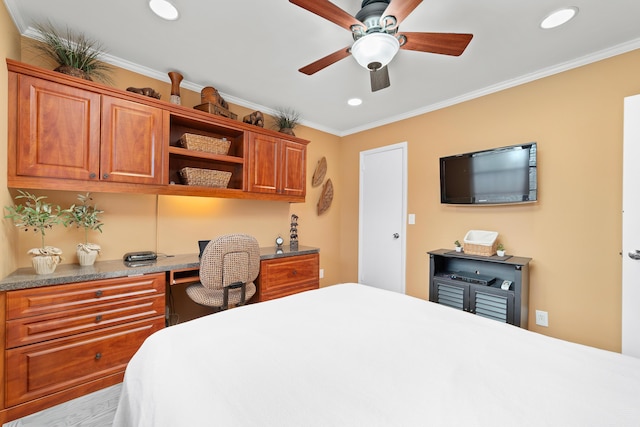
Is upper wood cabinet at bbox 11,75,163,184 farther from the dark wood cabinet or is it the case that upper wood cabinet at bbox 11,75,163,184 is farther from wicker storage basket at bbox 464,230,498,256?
wicker storage basket at bbox 464,230,498,256

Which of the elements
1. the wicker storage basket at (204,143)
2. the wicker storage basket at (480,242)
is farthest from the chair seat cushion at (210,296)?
the wicker storage basket at (480,242)

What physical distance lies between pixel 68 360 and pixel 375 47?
2.74 meters

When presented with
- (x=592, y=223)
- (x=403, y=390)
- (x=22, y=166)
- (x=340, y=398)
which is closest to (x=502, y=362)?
(x=403, y=390)

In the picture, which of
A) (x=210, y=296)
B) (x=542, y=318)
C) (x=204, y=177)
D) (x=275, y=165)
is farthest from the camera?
(x=275, y=165)

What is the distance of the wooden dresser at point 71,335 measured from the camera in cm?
168

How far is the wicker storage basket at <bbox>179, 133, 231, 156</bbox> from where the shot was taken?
262 centimetres

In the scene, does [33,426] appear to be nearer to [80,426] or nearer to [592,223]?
[80,426]

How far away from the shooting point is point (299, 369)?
0.91m

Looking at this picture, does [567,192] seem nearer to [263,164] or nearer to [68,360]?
[263,164]

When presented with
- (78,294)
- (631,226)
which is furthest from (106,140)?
(631,226)

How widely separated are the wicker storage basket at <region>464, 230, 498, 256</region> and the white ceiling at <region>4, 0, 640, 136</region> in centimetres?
147

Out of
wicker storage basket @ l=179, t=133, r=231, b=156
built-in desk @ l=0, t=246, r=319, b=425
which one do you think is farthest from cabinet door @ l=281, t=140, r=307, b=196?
built-in desk @ l=0, t=246, r=319, b=425

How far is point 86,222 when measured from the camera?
2.21 m

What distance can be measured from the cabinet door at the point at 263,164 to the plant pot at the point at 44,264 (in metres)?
1.62
